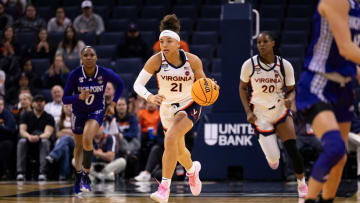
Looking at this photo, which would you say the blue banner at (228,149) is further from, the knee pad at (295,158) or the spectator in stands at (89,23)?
the spectator in stands at (89,23)

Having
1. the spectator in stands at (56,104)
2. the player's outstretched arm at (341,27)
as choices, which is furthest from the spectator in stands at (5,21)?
the player's outstretched arm at (341,27)

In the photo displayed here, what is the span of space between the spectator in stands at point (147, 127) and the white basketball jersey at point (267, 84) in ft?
15.3

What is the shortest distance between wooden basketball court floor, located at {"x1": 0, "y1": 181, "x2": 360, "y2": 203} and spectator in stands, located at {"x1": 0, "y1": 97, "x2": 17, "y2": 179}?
78.8 inches

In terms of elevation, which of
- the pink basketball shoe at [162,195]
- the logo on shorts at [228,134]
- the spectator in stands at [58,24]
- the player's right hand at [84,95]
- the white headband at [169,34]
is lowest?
the pink basketball shoe at [162,195]

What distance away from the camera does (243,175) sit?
34.4ft

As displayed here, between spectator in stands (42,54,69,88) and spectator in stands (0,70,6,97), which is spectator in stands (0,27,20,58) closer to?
spectator in stands (0,70,6,97)

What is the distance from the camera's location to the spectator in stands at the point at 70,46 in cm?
1333

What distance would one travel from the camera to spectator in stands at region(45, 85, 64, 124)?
474 inches

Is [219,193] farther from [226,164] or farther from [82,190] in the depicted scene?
[226,164]

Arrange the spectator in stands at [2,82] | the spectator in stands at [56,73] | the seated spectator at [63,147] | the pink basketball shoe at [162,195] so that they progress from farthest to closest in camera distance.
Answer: the spectator in stands at [2,82], the spectator in stands at [56,73], the seated spectator at [63,147], the pink basketball shoe at [162,195]

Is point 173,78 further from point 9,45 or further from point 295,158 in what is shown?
point 9,45

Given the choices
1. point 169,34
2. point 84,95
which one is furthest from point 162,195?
point 84,95

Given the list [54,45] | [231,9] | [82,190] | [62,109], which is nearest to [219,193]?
[82,190]

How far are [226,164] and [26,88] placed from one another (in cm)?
456
